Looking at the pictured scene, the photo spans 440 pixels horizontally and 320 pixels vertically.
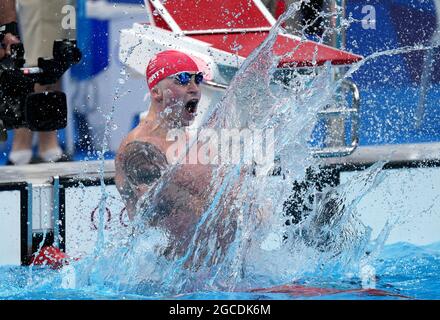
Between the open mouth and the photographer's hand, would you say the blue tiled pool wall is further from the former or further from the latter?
the photographer's hand

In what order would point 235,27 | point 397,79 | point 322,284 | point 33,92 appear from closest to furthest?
point 322,284, point 33,92, point 235,27, point 397,79

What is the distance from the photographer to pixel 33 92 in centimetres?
396

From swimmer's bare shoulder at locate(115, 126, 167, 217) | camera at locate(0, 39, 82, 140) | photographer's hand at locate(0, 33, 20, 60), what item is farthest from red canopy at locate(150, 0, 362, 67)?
swimmer's bare shoulder at locate(115, 126, 167, 217)

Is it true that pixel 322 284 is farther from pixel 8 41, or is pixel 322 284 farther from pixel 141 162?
pixel 8 41

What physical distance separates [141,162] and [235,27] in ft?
3.48

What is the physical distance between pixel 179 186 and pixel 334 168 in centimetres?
108

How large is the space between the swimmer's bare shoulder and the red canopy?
0.82m

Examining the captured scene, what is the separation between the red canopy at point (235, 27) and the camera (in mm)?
4438

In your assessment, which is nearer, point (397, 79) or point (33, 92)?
point (33, 92)

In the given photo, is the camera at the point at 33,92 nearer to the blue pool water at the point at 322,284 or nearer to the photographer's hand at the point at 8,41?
the photographer's hand at the point at 8,41

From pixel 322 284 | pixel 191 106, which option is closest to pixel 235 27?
pixel 191 106

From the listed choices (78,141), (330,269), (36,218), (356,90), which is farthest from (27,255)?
(356,90)

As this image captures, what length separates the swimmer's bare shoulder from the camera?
370 cm

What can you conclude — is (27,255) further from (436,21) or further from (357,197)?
(436,21)
